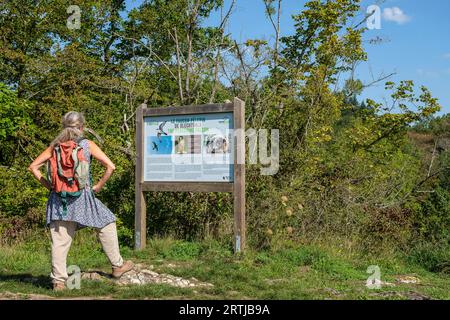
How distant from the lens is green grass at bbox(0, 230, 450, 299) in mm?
5586

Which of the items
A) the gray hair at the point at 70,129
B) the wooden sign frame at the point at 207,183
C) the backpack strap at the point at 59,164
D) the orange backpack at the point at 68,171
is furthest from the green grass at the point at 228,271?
the gray hair at the point at 70,129

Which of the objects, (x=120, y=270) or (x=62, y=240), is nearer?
(x=62, y=240)

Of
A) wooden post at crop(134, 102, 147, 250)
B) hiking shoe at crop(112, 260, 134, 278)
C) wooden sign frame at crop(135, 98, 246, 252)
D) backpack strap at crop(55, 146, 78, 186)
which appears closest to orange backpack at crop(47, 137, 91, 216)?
backpack strap at crop(55, 146, 78, 186)

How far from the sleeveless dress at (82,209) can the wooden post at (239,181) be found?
2459mm

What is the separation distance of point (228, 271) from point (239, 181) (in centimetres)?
160

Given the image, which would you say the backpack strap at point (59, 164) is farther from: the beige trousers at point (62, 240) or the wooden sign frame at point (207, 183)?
the wooden sign frame at point (207, 183)

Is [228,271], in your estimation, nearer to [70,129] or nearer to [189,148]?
[189,148]

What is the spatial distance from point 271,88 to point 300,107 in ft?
3.19

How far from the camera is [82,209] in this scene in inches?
225

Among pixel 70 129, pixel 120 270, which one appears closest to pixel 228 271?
pixel 120 270

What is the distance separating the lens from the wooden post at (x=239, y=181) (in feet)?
25.7

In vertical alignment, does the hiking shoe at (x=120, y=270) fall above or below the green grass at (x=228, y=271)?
above
